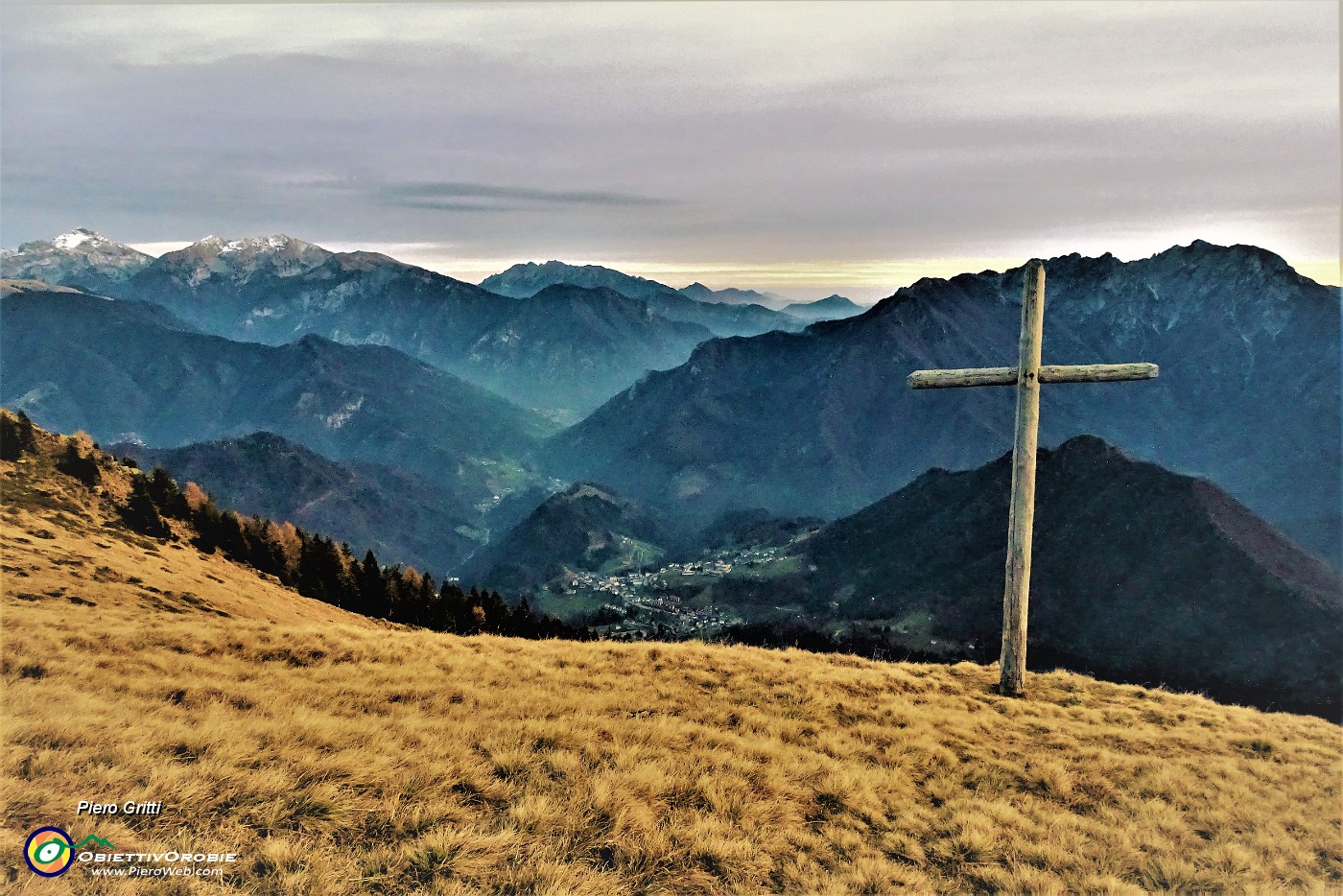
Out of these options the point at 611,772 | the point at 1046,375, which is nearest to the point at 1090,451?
the point at 1046,375

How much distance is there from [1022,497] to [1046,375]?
10.5ft

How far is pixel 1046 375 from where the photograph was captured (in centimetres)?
1706

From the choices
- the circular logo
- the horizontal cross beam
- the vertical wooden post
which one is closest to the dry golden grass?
the circular logo

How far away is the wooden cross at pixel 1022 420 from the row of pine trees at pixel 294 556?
869 inches

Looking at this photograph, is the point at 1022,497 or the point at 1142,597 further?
the point at 1142,597

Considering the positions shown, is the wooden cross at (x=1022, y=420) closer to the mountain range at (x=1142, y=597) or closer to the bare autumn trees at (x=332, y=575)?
the bare autumn trees at (x=332, y=575)

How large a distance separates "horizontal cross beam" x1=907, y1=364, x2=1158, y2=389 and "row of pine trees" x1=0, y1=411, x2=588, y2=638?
22767 mm

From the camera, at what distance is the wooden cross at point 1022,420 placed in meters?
16.5

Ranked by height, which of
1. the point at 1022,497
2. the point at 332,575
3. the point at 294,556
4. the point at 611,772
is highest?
the point at 1022,497

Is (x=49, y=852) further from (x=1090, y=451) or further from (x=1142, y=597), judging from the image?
(x=1090, y=451)

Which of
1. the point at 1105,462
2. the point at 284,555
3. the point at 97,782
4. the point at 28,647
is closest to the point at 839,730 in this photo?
the point at 97,782

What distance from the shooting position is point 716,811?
A: 9148 millimetres

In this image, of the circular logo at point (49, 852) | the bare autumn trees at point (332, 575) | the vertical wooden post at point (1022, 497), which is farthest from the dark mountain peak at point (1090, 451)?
the circular logo at point (49, 852)

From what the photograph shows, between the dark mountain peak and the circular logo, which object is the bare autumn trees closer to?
the circular logo
